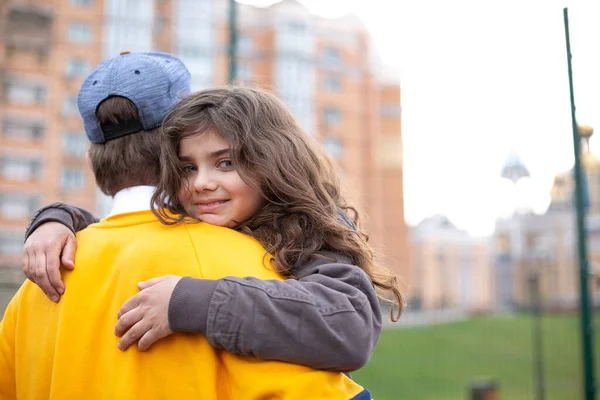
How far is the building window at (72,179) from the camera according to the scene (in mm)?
13044

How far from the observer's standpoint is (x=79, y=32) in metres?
9.04

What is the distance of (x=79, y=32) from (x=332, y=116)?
1987cm

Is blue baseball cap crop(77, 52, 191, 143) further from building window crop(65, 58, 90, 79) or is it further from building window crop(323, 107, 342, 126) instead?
building window crop(323, 107, 342, 126)

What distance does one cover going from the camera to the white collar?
50.4 inches

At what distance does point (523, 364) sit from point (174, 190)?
13.5 metres

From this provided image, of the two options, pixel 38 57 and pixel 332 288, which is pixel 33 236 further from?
pixel 38 57

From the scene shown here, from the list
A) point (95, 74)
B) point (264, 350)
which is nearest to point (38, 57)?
point (95, 74)

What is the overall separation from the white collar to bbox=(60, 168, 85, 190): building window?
12.3m

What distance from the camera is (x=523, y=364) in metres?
13.3

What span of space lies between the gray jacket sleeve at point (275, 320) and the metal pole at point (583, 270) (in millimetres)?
2762

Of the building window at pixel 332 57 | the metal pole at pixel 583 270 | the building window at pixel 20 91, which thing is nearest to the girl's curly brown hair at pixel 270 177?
the metal pole at pixel 583 270

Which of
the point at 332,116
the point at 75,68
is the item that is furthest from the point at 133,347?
the point at 332,116

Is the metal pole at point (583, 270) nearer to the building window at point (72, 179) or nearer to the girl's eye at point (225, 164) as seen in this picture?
the girl's eye at point (225, 164)

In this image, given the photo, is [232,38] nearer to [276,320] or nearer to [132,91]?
[132,91]
